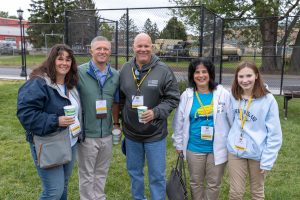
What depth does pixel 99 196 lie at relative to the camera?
139 inches

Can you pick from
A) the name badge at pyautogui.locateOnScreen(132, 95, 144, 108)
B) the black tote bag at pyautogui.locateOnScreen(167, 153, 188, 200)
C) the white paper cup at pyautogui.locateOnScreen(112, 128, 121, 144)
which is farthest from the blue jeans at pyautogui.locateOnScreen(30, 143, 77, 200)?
the black tote bag at pyautogui.locateOnScreen(167, 153, 188, 200)

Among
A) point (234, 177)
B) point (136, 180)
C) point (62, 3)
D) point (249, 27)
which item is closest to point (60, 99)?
point (136, 180)

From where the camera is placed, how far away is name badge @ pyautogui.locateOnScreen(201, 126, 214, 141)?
3104 mm

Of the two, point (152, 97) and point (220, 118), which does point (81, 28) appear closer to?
point (152, 97)

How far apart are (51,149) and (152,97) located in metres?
1.05

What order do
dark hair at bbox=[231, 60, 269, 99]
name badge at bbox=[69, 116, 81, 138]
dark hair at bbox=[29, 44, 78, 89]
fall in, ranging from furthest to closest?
dark hair at bbox=[231, 60, 269, 99] < name badge at bbox=[69, 116, 81, 138] < dark hair at bbox=[29, 44, 78, 89]

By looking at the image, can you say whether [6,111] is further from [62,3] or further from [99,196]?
[62,3]

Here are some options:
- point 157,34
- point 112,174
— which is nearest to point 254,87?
point 112,174

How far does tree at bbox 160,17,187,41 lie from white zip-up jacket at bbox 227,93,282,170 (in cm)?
642

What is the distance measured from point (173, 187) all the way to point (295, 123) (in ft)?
17.7

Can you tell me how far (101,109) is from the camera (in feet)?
10.4

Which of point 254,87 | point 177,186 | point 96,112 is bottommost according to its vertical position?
point 177,186

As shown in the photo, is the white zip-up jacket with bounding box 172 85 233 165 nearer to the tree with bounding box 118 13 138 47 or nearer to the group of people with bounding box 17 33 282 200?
the group of people with bounding box 17 33 282 200

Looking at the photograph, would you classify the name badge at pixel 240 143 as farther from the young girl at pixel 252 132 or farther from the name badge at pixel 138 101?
the name badge at pixel 138 101
